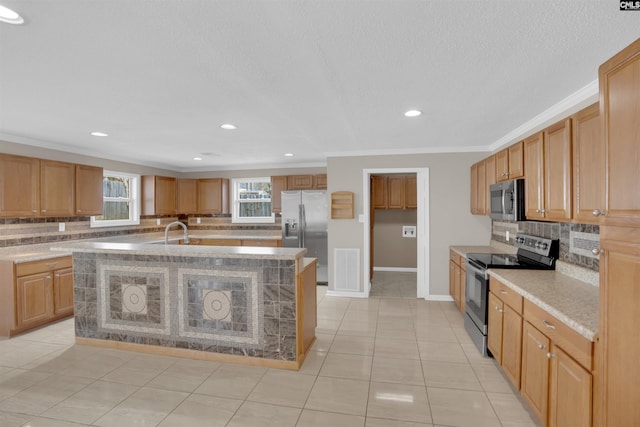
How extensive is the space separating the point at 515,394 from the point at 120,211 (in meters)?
6.19

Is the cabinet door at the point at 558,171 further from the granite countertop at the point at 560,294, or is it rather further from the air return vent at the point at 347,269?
the air return vent at the point at 347,269

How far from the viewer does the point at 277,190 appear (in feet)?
20.0

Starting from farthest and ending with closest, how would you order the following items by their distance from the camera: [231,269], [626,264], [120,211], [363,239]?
[120,211] → [363,239] → [231,269] → [626,264]

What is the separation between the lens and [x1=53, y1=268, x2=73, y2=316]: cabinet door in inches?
150

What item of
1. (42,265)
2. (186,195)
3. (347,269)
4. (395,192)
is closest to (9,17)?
(42,265)

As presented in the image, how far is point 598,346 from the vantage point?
1334mm

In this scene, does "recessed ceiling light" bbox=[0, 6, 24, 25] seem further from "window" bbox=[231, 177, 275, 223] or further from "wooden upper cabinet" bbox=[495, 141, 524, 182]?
"window" bbox=[231, 177, 275, 223]

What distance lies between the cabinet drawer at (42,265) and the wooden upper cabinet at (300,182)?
358 cm

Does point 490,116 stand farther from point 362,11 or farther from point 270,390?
point 270,390

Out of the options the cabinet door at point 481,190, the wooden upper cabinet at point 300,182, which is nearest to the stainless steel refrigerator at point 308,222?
the wooden upper cabinet at point 300,182

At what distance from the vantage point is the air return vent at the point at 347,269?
16.0ft

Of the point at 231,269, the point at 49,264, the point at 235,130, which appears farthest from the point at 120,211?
the point at 231,269

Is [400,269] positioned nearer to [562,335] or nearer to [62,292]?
[562,335]

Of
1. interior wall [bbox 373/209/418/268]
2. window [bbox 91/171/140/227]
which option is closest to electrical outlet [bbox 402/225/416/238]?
interior wall [bbox 373/209/418/268]
